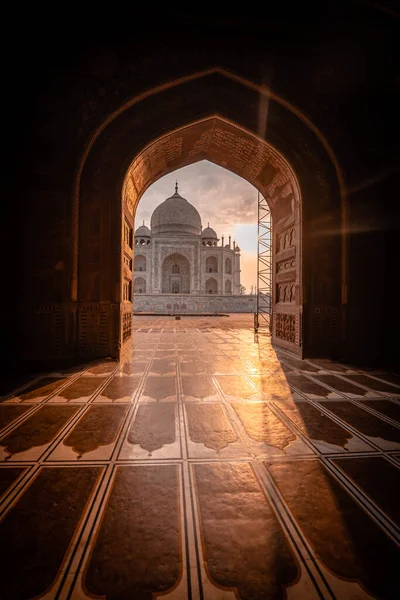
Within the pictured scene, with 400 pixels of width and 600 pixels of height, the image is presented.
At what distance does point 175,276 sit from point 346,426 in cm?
3180

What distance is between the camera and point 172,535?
1.05m

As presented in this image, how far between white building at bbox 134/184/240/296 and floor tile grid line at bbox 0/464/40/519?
28.7 metres

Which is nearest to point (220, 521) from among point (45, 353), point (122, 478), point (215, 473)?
point (215, 473)

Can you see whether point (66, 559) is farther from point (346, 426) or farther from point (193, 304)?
point (193, 304)

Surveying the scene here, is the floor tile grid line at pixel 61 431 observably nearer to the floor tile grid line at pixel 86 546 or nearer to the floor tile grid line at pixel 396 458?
the floor tile grid line at pixel 86 546

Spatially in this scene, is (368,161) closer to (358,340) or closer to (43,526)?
(358,340)

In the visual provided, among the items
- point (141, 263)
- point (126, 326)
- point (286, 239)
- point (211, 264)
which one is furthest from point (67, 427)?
point (211, 264)

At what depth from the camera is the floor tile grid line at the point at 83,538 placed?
859 millimetres

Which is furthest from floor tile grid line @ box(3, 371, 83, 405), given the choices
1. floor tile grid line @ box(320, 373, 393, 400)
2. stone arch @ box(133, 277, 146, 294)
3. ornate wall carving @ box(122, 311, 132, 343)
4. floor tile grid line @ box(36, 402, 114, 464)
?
stone arch @ box(133, 277, 146, 294)

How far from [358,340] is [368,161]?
2.91 m

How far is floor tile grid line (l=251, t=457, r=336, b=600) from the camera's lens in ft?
2.87

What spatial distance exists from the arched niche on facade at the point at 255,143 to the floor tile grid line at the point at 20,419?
192 cm

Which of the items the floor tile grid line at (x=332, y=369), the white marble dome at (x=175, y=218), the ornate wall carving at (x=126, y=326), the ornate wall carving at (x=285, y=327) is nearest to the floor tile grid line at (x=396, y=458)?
the floor tile grid line at (x=332, y=369)

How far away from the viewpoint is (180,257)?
33406mm
